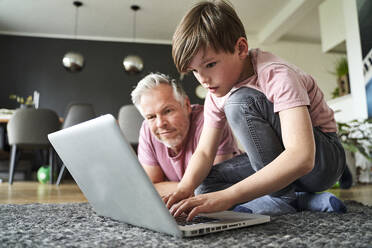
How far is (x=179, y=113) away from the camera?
1248 mm

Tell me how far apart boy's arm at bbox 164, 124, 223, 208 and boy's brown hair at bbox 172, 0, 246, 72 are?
27 cm

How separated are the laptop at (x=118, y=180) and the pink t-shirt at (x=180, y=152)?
1.54 feet

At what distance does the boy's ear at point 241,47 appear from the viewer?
875 millimetres

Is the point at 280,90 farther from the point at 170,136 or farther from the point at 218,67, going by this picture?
the point at 170,136

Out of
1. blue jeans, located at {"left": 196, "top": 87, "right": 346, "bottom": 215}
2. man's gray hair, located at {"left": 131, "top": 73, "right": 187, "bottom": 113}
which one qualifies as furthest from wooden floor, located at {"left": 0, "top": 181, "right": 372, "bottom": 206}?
man's gray hair, located at {"left": 131, "top": 73, "right": 187, "bottom": 113}

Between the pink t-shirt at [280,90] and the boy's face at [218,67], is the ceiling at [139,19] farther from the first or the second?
the boy's face at [218,67]

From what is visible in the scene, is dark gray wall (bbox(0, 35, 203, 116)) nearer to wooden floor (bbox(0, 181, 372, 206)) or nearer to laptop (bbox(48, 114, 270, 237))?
wooden floor (bbox(0, 181, 372, 206))

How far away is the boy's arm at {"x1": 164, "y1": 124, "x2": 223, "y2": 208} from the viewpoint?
921 mm

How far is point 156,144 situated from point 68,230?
62 centimetres

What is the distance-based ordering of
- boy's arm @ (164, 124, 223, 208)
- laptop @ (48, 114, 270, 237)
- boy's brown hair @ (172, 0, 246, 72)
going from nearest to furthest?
1. laptop @ (48, 114, 270, 237)
2. boy's brown hair @ (172, 0, 246, 72)
3. boy's arm @ (164, 124, 223, 208)

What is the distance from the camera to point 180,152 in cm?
129

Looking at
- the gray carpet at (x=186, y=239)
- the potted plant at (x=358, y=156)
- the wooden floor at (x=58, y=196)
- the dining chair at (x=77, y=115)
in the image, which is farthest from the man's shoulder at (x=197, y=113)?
the dining chair at (x=77, y=115)

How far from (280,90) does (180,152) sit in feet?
1.96

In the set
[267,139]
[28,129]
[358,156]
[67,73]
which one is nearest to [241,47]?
[267,139]
